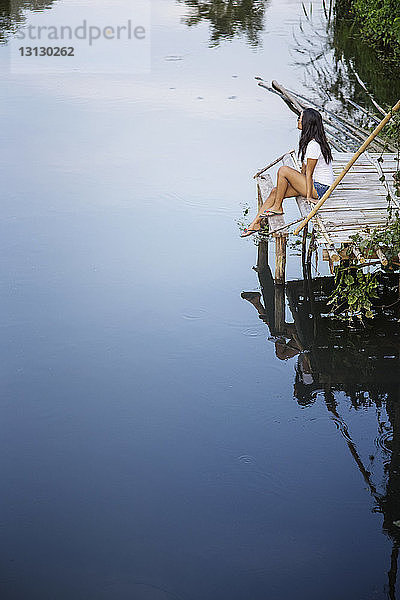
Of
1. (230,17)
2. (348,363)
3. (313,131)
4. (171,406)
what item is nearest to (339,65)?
(230,17)

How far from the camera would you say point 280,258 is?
214 inches

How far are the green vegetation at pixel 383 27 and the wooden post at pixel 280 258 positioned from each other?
6.34 meters

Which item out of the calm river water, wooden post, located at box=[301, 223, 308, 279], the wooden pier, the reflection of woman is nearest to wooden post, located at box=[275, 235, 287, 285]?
the wooden pier

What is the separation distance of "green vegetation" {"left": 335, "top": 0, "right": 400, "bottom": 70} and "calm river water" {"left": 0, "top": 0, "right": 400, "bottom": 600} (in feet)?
14.1

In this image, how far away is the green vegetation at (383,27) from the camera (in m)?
10.9

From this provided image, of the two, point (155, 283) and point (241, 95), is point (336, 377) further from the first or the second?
point (241, 95)

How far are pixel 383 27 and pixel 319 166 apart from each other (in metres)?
6.88

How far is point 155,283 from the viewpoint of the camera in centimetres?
561

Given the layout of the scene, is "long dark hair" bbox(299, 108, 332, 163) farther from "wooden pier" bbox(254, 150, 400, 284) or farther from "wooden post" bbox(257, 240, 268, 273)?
"wooden post" bbox(257, 240, 268, 273)

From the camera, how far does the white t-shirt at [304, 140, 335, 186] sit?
557cm

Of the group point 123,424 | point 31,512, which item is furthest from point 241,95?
point 31,512

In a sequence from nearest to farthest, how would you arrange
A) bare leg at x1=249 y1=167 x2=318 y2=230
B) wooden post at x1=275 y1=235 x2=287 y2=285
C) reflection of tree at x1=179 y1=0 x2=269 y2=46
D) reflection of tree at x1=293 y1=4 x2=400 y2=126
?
wooden post at x1=275 y1=235 x2=287 y2=285
bare leg at x1=249 y1=167 x2=318 y2=230
reflection of tree at x1=293 y1=4 x2=400 y2=126
reflection of tree at x1=179 y1=0 x2=269 y2=46

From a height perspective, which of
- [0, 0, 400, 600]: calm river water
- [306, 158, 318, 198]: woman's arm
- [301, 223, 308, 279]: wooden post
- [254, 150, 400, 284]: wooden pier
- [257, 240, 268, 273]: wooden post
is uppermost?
[306, 158, 318, 198]: woman's arm

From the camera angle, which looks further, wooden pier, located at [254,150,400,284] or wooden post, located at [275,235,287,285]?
wooden post, located at [275,235,287,285]
